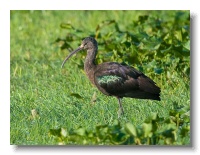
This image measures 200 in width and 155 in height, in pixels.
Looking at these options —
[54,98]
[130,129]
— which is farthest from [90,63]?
[130,129]

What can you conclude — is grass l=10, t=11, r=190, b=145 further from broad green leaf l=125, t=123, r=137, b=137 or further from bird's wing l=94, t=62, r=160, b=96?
broad green leaf l=125, t=123, r=137, b=137

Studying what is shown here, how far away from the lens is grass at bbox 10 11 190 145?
29.3 feet

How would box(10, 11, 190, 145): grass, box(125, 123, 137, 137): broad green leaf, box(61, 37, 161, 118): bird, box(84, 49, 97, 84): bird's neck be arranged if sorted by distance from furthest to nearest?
box(84, 49, 97, 84): bird's neck, box(61, 37, 161, 118): bird, box(10, 11, 190, 145): grass, box(125, 123, 137, 137): broad green leaf

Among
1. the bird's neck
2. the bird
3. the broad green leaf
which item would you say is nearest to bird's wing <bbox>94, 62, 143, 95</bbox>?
the bird

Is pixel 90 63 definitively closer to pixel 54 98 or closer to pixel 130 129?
pixel 54 98

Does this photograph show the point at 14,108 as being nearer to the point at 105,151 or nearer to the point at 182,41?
the point at 105,151

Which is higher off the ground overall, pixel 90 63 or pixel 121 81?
pixel 90 63

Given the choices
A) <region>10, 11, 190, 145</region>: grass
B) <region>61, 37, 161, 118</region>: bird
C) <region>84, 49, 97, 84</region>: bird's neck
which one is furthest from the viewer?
<region>84, 49, 97, 84</region>: bird's neck

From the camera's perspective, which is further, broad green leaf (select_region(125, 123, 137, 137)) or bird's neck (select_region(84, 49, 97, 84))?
bird's neck (select_region(84, 49, 97, 84))

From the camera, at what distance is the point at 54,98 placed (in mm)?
9477

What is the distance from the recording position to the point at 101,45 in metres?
10.8

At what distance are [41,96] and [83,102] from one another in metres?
0.45

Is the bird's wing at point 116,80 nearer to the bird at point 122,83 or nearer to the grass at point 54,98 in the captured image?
the bird at point 122,83
